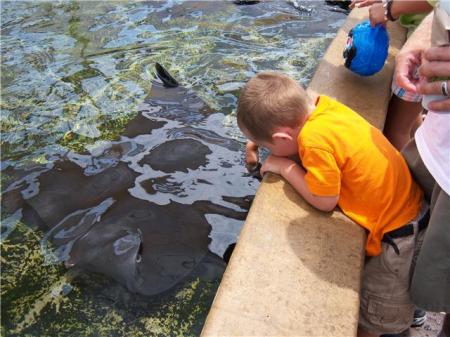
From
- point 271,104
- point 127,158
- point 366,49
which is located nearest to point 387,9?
point 366,49

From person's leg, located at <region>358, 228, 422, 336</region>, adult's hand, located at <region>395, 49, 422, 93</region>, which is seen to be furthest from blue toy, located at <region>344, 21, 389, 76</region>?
person's leg, located at <region>358, 228, 422, 336</region>

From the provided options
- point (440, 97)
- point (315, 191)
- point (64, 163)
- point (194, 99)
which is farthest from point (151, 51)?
point (440, 97)

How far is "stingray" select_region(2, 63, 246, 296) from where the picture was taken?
2.21 m

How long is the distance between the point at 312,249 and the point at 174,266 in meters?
0.78

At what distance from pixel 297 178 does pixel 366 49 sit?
4.10 ft

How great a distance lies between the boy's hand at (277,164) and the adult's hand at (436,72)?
74 centimetres

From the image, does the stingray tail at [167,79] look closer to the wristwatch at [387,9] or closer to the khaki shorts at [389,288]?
the wristwatch at [387,9]

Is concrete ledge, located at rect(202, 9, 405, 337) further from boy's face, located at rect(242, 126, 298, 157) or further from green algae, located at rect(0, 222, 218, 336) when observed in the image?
green algae, located at rect(0, 222, 218, 336)

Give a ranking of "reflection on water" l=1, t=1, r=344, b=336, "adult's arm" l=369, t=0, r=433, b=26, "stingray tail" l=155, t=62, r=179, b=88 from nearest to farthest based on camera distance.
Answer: "reflection on water" l=1, t=1, r=344, b=336 < "adult's arm" l=369, t=0, r=433, b=26 < "stingray tail" l=155, t=62, r=179, b=88

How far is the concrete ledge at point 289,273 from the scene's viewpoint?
1.46 meters

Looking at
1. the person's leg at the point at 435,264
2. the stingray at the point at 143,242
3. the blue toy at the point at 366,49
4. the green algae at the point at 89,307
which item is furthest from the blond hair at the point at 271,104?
the blue toy at the point at 366,49

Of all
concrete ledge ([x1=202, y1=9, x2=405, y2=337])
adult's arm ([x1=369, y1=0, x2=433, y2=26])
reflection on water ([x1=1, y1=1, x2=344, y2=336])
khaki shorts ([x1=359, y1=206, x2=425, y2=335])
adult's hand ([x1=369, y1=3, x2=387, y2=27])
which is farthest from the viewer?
adult's hand ([x1=369, y1=3, x2=387, y2=27])

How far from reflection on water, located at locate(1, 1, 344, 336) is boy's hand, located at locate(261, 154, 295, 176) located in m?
0.54

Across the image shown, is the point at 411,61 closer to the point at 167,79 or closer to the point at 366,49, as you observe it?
the point at 366,49
